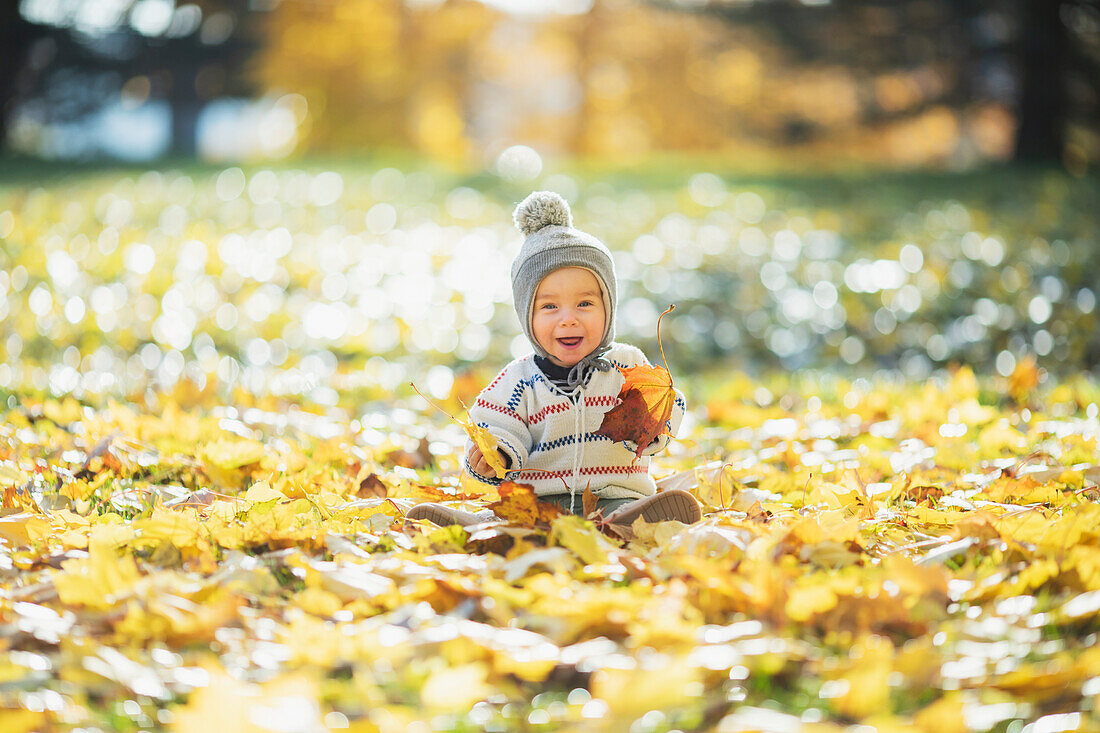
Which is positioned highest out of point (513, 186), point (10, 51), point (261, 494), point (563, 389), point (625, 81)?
point (10, 51)

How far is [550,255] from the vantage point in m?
2.42

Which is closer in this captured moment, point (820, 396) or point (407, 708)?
point (407, 708)

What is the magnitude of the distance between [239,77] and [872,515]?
20.8 m

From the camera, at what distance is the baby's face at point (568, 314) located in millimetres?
2451

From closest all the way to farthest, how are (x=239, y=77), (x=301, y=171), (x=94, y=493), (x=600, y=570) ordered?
(x=600, y=570) → (x=94, y=493) → (x=301, y=171) → (x=239, y=77)

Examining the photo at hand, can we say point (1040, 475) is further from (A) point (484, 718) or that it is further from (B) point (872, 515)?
(A) point (484, 718)

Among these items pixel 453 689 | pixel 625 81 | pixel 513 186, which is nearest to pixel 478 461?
pixel 453 689

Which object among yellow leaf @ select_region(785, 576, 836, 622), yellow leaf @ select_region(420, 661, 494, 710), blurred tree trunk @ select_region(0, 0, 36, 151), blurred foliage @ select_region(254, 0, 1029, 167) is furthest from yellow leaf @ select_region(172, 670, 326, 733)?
blurred tree trunk @ select_region(0, 0, 36, 151)

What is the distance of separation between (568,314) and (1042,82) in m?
13.0

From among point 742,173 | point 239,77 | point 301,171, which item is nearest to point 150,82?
point 239,77

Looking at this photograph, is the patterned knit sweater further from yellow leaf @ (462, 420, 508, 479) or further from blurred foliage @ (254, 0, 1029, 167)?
blurred foliage @ (254, 0, 1029, 167)

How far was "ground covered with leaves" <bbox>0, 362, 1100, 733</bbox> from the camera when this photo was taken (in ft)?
4.88

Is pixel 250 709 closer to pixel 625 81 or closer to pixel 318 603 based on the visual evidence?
pixel 318 603

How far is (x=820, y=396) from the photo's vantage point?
15.1 ft
